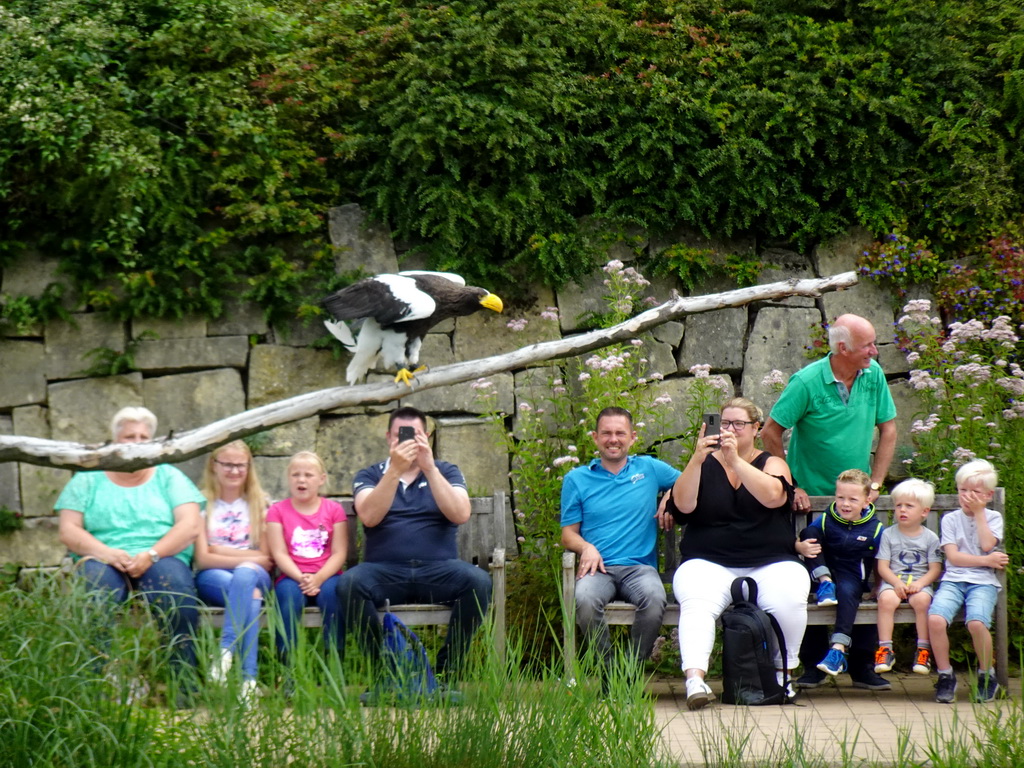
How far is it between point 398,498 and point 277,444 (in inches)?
51.2

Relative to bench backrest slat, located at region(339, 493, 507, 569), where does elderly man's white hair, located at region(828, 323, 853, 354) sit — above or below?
above

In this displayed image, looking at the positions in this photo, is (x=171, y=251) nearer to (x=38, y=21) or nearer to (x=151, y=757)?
(x=38, y=21)

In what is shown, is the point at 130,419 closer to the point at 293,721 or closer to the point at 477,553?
the point at 477,553

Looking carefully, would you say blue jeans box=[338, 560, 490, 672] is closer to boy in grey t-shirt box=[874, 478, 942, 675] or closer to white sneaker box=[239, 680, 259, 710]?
white sneaker box=[239, 680, 259, 710]

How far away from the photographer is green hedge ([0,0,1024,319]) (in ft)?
17.6

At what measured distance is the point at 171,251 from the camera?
17.5 feet

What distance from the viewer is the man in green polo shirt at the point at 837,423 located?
4.26 metres

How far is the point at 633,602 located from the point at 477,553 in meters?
0.75

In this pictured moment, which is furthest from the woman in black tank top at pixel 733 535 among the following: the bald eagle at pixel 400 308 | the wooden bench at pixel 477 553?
the bald eagle at pixel 400 308

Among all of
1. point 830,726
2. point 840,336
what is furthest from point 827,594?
point 840,336

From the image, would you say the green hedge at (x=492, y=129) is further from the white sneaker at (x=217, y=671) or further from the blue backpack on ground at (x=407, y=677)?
the white sneaker at (x=217, y=671)

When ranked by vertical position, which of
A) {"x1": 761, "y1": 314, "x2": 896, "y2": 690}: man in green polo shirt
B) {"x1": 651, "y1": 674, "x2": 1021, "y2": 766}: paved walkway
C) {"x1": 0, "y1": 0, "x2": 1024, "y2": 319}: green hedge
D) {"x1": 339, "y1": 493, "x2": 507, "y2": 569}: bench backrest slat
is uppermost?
{"x1": 0, "y1": 0, "x2": 1024, "y2": 319}: green hedge

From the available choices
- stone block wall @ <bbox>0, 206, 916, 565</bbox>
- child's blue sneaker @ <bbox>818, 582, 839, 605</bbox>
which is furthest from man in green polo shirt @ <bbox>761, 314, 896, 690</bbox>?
stone block wall @ <bbox>0, 206, 916, 565</bbox>

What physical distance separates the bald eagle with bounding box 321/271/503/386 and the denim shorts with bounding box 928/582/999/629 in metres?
1.83
